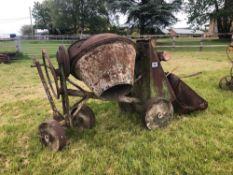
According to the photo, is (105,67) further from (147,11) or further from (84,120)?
(147,11)

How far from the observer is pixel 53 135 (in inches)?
115

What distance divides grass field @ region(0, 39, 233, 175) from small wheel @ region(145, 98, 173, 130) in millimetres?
104

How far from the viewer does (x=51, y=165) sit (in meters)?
2.69

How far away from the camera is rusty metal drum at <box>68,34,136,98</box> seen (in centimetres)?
285

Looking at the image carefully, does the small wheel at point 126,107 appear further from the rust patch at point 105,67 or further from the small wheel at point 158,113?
the rust patch at point 105,67

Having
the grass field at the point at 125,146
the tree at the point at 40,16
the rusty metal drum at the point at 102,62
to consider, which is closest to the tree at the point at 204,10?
the grass field at the point at 125,146

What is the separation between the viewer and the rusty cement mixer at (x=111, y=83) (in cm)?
288

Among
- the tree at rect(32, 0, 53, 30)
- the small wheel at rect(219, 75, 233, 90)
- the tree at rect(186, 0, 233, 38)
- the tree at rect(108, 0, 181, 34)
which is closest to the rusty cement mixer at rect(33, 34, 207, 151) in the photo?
the small wheel at rect(219, 75, 233, 90)

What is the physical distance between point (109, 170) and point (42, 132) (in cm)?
95

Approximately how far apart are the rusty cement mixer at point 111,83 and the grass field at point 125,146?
0.62 ft

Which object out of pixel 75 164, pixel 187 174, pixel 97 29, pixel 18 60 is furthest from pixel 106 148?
pixel 97 29

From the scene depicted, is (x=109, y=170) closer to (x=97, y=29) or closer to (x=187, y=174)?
(x=187, y=174)

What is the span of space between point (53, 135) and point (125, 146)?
0.81m

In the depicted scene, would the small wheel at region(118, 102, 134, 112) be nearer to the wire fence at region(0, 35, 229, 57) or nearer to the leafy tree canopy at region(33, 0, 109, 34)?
the wire fence at region(0, 35, 229, 57)
